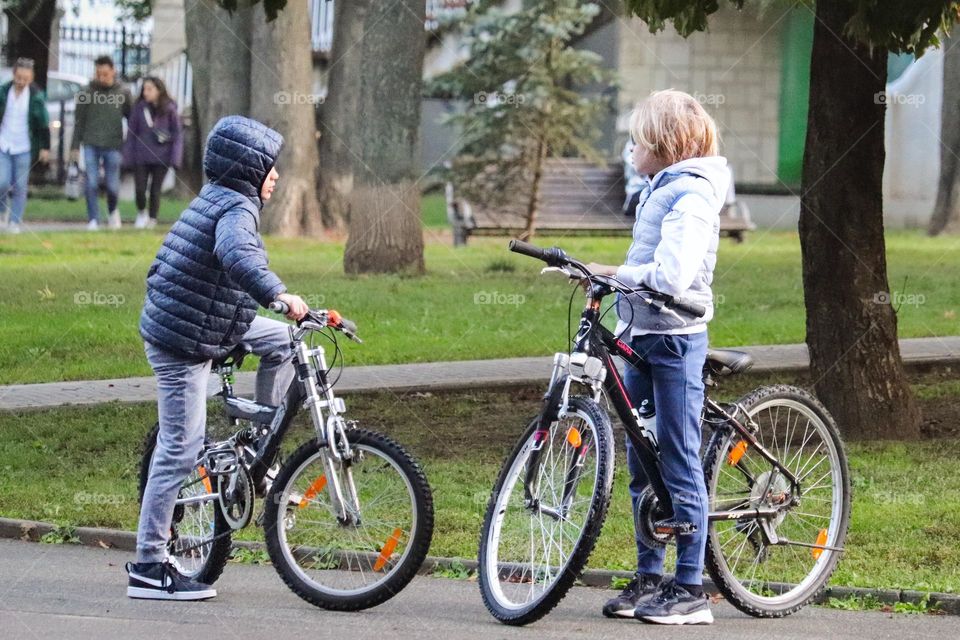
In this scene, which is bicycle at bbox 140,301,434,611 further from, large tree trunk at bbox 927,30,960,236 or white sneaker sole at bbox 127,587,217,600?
Result: large tree trunk at bbox 927,30,960,236

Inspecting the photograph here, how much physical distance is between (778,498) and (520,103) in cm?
1613

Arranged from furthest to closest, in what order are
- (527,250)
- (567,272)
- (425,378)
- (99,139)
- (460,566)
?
(99,139)
(425,378)
(460,566)
(567,272)
(527,250)

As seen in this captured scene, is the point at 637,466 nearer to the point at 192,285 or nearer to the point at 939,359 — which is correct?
the point at 192,285

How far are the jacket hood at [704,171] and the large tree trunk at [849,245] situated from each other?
3.88 m

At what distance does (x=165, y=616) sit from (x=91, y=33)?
2192cm

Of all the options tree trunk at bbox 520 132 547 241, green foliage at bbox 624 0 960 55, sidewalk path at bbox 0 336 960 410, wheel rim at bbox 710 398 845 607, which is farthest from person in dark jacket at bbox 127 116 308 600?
tree trunk at bbox 520 132 547 241

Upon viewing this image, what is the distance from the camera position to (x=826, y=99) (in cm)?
931

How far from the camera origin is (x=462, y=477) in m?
8.48

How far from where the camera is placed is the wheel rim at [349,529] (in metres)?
5.63

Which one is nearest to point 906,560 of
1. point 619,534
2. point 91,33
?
point 619,534

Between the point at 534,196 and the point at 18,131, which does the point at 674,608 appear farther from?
the point at 534,196

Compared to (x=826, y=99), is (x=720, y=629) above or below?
below

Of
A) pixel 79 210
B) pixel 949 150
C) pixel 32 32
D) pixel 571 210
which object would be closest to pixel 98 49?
pixel 32 32

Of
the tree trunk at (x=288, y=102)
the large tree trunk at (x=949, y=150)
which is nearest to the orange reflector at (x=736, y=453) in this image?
the tree trunk at (x=288, y=102)
